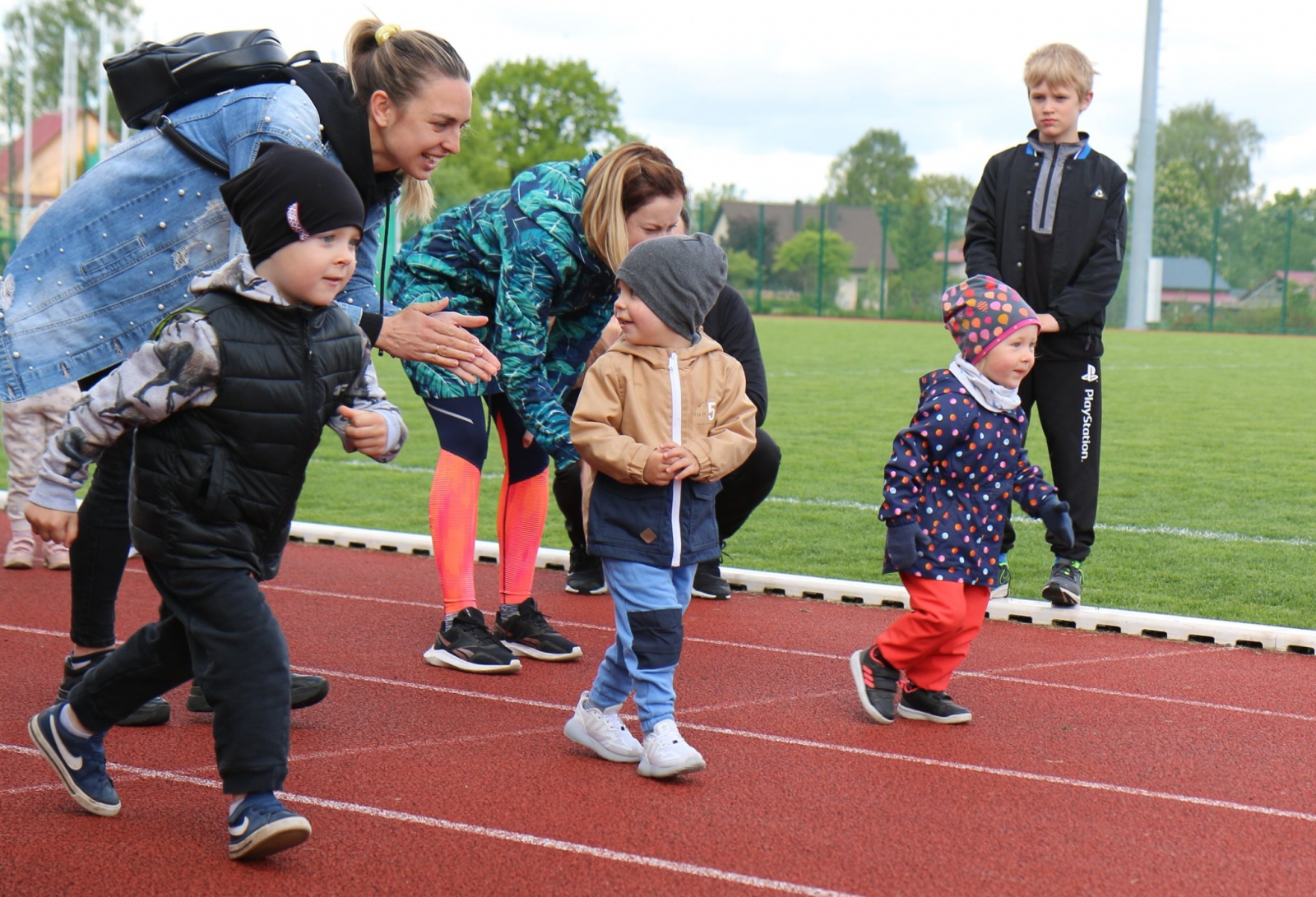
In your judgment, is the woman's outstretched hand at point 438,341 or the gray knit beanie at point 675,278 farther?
the woman's outstretched hand at point 438,341

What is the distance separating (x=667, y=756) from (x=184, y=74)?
216 cm

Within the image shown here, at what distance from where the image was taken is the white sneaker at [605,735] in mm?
3893

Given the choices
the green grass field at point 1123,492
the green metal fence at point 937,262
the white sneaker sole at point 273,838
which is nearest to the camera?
the white sneaker sole at point 273,838

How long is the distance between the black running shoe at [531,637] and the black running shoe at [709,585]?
1.25 metres

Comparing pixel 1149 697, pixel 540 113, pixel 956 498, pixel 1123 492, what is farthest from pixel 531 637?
pixel 540 113

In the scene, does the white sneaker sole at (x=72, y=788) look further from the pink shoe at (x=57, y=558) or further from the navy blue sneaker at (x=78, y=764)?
the pink shoe at (x=57, y=558)

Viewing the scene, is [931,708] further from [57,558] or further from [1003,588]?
[57,558]

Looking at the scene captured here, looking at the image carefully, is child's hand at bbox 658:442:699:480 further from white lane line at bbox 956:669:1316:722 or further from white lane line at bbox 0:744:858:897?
white lane line at bbox 956:669:1316:722

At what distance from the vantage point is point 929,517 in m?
4.29

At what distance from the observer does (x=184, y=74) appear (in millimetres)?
3549

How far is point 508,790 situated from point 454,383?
170cm

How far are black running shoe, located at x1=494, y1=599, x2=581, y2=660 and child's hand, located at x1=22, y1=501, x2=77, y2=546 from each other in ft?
6.77

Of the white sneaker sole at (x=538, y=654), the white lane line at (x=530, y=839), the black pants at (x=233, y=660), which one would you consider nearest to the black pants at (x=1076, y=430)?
the white sneaker sole at (x=538, y=654)

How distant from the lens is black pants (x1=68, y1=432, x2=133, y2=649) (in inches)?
153
